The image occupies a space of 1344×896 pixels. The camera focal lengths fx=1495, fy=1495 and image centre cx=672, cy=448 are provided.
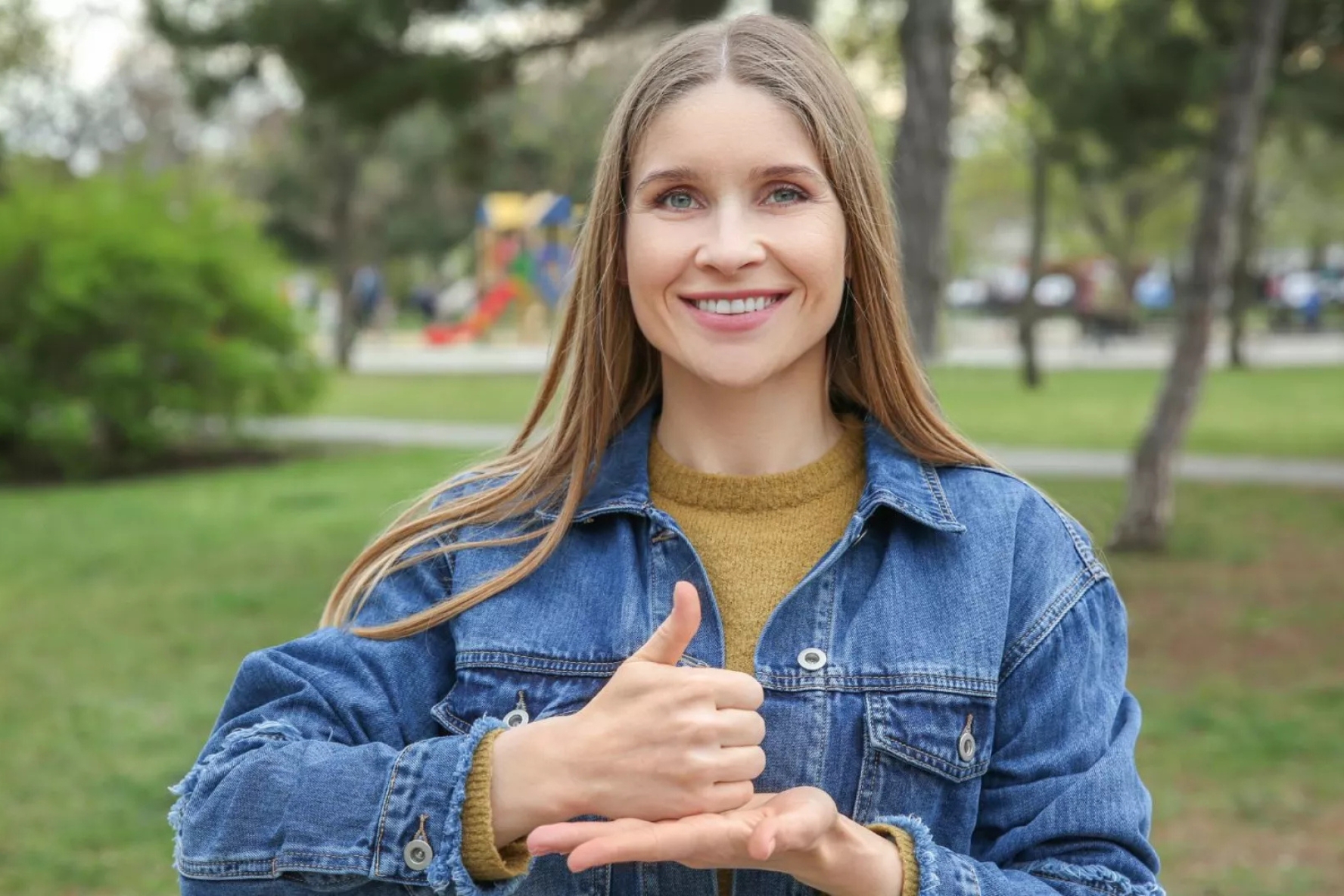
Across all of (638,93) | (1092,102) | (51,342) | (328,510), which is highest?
(1092,102)

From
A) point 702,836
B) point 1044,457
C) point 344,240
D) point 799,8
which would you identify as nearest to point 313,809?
point 702,836

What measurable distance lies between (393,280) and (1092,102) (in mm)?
41856

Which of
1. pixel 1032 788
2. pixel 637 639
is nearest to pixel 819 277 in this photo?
pixel 637 639

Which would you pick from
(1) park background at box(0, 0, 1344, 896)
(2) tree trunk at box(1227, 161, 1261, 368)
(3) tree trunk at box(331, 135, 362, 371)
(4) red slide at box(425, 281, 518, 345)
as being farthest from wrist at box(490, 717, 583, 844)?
(4) red slide at box(425, 281, 518, 345)

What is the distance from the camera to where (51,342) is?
42.9 ft

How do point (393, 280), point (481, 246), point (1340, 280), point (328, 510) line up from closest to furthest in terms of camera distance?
point (328, 510), point (481, 246), point (1340, 280), point (393, 280)

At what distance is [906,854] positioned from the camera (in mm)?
1597

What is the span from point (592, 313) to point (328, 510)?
362 inches

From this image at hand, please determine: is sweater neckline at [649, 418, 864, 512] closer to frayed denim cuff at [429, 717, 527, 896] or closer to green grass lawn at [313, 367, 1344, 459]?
frayed denim cuff at [429, 717, 527, 896]

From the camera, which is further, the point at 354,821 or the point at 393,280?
the point at 393,280

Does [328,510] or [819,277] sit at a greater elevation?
[819,277]

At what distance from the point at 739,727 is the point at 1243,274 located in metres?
22.2

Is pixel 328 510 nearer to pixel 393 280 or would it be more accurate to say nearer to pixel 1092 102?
pixel 1092 102

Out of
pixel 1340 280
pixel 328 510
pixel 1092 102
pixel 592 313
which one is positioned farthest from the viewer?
pixel 1340 280
